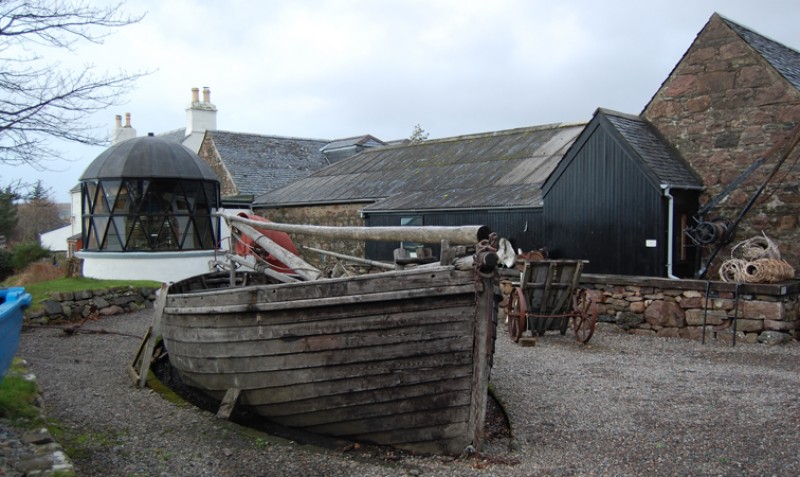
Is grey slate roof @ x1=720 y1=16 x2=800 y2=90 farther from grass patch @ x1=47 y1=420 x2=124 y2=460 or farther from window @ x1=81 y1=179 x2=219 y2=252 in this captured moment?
window @ x1=81 y1=179 x2=219 y2=252

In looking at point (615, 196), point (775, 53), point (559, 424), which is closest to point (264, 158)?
point (615, 196)

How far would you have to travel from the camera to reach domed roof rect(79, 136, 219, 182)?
18656 millimetres

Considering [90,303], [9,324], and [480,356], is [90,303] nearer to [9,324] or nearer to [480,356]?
[9,324]

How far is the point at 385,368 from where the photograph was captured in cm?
606

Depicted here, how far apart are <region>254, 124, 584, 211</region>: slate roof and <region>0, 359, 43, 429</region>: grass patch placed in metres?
11.1

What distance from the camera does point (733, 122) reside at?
44.5 feet

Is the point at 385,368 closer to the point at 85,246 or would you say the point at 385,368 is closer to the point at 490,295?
the point at 490,295

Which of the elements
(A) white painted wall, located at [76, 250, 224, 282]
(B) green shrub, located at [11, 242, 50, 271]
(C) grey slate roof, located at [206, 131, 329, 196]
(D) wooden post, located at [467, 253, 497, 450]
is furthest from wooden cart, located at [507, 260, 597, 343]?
(B) green shrub, located at [11, 242, 50, 271]

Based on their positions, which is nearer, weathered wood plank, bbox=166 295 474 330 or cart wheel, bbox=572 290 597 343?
weathered wood plank, bbox=166 295 474 330

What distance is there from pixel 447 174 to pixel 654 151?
801 cm

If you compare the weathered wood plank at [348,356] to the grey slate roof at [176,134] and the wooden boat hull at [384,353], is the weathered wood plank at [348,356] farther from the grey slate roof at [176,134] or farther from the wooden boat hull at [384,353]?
the grey slate roof at [176,134]

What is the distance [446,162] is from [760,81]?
10.5 m

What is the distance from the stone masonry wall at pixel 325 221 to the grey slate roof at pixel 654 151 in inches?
358

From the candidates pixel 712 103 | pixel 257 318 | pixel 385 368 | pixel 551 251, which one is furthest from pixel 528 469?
pixel 712 103
